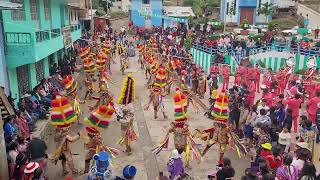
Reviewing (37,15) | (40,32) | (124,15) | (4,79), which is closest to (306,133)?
(4,79)

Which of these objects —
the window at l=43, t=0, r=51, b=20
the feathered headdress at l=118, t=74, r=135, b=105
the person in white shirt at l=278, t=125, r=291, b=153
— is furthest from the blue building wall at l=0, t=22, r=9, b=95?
the person in white shirt at l=278, t=125, r=291, b=153

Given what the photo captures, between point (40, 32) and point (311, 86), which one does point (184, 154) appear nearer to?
point (311, 86)

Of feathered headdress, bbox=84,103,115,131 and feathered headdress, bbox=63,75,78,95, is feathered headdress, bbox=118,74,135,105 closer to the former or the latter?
feathered headdress, bbox=63,75,78,95

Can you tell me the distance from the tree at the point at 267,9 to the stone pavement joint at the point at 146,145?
101 feet

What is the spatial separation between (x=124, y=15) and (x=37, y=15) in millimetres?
31697

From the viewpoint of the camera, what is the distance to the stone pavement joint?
9.40 meters

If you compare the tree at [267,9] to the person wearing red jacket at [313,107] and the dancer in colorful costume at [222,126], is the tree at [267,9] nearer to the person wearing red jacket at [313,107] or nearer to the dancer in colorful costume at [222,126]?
the person wearing red jacket at [313,107]

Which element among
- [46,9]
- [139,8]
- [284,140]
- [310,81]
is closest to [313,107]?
[284,140]

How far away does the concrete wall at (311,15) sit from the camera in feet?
130

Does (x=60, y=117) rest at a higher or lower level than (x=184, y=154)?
higher

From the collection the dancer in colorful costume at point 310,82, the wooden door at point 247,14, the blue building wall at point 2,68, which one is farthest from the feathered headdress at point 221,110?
the wooden door at point 247,14

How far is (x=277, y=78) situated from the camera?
50.7 feet

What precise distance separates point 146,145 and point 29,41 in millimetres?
5198

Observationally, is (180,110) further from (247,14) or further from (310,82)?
(247,14)
